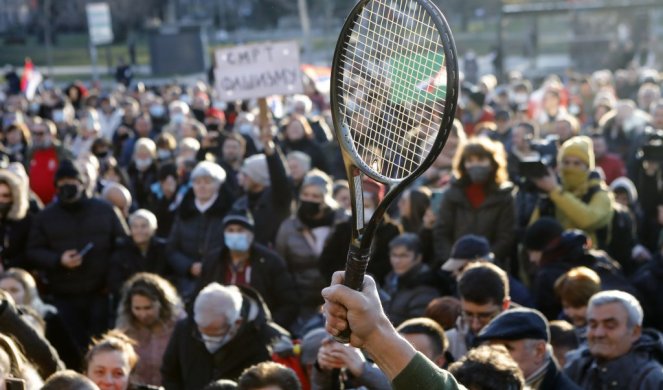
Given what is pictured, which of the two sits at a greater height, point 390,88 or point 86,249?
point 390,88

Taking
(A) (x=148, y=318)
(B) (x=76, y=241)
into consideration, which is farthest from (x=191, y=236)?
(A) (x=148, y=318)

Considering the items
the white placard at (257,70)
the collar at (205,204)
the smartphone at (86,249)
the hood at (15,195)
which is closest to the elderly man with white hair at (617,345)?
the collar at (205,204)

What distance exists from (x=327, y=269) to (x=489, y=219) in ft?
3.52

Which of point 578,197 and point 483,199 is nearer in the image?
point 483,199

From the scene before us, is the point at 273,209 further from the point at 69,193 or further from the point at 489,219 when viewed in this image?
the point at 489,219

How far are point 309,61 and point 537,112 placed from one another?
566 inches

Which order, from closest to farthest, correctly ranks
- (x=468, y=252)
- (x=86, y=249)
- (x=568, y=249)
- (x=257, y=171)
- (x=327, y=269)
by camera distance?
1. (x=468, y=252)
2. (x=568, y=249)
3. (x=327, y=269)
4. (x=86, y=249)
5. (x=257, y=171)

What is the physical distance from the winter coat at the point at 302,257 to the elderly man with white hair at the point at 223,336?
1.89 m

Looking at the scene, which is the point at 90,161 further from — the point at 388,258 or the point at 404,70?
the point at 404,70

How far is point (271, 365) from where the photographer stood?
507cm

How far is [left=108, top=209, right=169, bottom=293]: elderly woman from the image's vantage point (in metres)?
9.13

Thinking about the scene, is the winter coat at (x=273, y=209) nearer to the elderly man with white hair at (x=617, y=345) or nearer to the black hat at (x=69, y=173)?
the black hat at (x=69, y=173)

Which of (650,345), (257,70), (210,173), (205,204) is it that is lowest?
(205,204)

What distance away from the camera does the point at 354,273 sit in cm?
298
